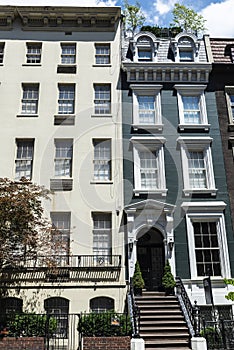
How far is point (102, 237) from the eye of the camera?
16.9m

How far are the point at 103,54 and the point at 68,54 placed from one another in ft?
6.70

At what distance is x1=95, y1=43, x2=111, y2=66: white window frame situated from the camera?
20.6 m

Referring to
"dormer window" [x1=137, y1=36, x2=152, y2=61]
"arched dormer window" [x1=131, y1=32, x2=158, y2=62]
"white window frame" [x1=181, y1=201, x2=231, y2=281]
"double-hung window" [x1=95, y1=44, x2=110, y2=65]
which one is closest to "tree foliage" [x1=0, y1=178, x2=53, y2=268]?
"white window frame" [x1=181, y1=201, x2=231, y2=281]

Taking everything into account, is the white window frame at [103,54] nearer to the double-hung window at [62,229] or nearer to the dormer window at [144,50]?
the dormer window at [144,50]

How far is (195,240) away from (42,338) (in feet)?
27.1

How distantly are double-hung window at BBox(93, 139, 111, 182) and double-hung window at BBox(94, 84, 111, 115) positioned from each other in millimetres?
1853

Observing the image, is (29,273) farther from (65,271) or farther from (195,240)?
(195,240)

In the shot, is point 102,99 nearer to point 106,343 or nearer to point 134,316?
point 134,316

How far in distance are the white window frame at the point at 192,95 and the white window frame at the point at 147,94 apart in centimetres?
110

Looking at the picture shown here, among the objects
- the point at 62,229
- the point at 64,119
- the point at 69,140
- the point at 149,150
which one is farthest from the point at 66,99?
the point at 62,229

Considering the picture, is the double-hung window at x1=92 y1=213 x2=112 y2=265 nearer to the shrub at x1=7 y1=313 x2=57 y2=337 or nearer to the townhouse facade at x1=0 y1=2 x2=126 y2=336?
the townhouse facade at x1=0 y1=2 x2=126 y2=336

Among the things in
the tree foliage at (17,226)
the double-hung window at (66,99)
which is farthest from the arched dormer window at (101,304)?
the double-hung window at (66,99)

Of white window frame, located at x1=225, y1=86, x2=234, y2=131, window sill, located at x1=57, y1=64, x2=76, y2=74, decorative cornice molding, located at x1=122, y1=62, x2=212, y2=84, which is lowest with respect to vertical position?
white window frame, located at x1=225, y1=86, x2=234, y2=131

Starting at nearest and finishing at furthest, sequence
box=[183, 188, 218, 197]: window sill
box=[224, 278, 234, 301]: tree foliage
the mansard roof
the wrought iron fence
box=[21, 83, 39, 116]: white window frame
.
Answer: the wrought iron fence < box=[224, 278, 234, 301]: tree foliage < box=[183, 188, 218, 197]: window sill < box=[21, 83, 39, 116]: white window frame < the mansard roof
